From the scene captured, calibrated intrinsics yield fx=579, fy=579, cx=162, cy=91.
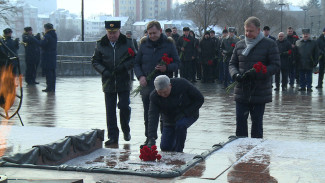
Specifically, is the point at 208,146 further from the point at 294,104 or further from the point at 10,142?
the point at 294,104

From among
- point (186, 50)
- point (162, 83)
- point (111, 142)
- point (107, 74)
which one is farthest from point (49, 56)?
point (162, 83)

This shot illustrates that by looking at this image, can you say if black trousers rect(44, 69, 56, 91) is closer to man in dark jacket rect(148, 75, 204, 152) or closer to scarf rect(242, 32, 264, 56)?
man in dark jacket rect(148, 75, 204, 152)

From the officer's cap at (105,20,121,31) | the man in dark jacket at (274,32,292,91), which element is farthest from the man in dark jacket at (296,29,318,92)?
the officer's cap at (105,20,121,31)

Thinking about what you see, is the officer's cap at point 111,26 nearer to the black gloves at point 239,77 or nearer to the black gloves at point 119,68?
the black gloves at point 119,68

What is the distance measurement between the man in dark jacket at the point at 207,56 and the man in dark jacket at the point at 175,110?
12.3 metres

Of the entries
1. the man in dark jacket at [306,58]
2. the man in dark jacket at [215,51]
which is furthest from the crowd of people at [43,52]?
the man in dark jacket at [306,58]

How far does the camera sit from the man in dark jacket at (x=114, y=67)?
26.9ft

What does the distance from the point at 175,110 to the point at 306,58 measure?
9.72m

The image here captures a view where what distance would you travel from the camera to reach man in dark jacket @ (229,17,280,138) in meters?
7.32

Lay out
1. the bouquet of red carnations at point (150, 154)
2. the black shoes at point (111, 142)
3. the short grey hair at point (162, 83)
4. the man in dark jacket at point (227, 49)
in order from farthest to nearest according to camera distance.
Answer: the man in dark jacket at point (227, 49)
the black shoes at point (111, 142)
the short grey hair at point (162, 83)
the bouquet of red carnations at point (150, 154)

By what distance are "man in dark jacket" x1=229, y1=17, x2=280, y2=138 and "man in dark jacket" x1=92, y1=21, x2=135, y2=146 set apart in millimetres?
1593

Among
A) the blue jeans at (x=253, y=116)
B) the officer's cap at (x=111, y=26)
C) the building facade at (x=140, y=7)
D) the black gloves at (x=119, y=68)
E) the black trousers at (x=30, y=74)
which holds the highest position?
the building facade at (x=140, y=7)

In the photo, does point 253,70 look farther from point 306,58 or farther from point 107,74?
point 306,58

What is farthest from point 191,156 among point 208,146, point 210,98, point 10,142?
point 210,98
